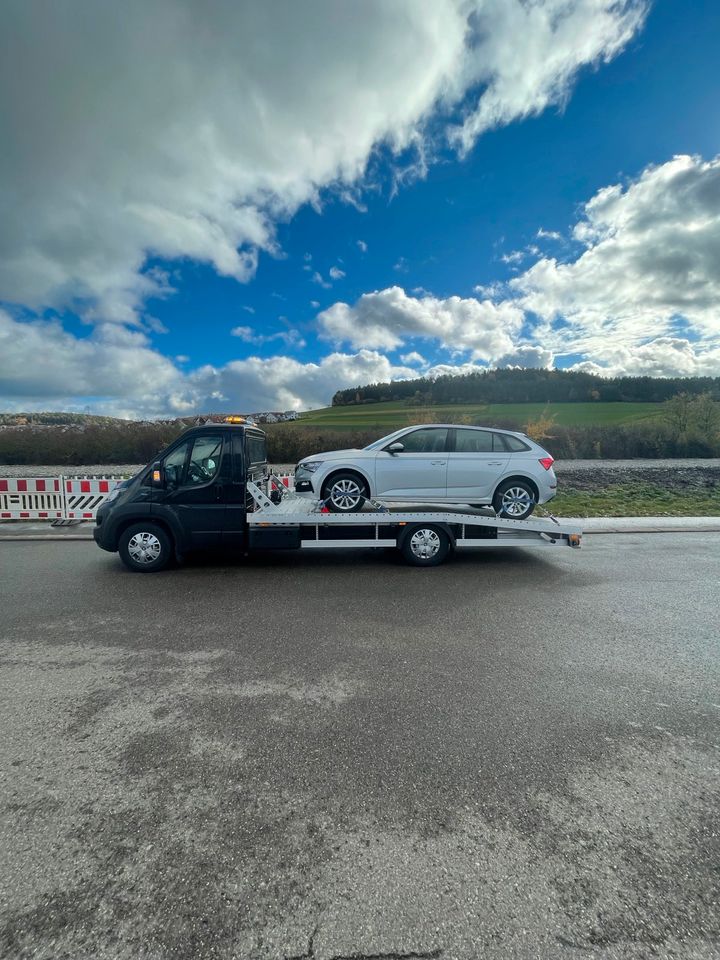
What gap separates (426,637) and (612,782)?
6.90ft

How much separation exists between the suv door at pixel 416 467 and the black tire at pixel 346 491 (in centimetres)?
28

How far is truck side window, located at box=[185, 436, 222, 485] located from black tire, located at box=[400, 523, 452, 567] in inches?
122

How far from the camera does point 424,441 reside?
744 centimetres

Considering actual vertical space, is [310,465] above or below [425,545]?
above

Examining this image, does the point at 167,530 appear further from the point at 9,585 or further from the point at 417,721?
the point at 417,721

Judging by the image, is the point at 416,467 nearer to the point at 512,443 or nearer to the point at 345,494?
the point at 345,494

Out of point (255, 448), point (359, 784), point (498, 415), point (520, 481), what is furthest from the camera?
point (498, 415)

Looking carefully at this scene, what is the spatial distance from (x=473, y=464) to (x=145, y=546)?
17.1ft

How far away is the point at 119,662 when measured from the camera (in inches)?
161

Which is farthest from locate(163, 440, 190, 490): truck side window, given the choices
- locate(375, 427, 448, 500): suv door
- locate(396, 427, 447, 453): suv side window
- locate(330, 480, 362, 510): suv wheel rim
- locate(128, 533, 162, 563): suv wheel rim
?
locate(396, 427, 447, 453): suv side window

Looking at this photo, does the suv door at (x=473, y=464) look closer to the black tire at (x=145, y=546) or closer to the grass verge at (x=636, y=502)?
the black tire at (x=145, y=546)

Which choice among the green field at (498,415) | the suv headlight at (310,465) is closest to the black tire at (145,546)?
the suv headlight at (310,465)

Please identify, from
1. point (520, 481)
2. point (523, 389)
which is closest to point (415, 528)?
point (520, 481)

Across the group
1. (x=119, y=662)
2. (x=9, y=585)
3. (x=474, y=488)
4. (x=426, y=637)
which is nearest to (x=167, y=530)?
(x=9, y=585)
